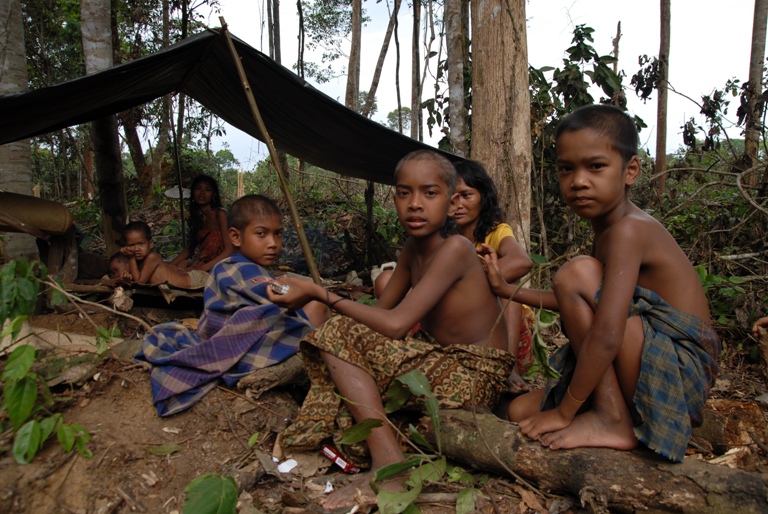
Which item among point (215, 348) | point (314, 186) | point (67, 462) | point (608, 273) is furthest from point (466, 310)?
point (314, 186)

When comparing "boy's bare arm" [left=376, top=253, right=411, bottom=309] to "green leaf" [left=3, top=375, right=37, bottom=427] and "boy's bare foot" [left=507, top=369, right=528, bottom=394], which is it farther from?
"green leaf" [left=3, top=375, right=37, bottom=427]

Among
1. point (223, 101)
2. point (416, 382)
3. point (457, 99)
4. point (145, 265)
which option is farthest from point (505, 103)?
point (145, 265)

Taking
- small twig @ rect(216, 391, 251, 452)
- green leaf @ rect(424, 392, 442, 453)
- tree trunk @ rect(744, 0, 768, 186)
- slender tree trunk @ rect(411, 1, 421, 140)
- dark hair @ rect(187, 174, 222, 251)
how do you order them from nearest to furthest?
green leaf @ rect(424, 392, 442, 453) < small twig @ rect(216, 391, 251, 452) < dark hair @ rect(187, 174, 222, 251) < tree trunk @ rect(744, 0, 768, 186) < slender tree trunk @ rect(411, 1, 421, 140)

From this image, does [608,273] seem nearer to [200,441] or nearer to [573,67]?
[200,441]

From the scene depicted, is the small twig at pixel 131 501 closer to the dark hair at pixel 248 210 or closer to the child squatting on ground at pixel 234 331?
the child squatting on ground at pixel 234 331

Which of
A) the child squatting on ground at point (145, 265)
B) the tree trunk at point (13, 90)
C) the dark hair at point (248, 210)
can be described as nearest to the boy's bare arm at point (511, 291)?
the dark hair at point (248, 210)

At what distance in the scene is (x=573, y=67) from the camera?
17.7 ft

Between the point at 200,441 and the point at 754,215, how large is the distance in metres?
4.64

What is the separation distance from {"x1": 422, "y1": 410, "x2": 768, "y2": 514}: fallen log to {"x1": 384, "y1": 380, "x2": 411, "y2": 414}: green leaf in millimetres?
216

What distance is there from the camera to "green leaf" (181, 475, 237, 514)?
1.53m

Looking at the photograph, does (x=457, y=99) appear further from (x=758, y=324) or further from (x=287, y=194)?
(x=758, y=324)

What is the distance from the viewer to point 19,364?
176cm

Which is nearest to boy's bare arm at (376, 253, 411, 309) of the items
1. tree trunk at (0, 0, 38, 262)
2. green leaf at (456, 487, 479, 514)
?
green leaf at (456, 487, 479, 514)

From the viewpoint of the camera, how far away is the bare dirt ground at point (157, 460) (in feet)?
5.59
